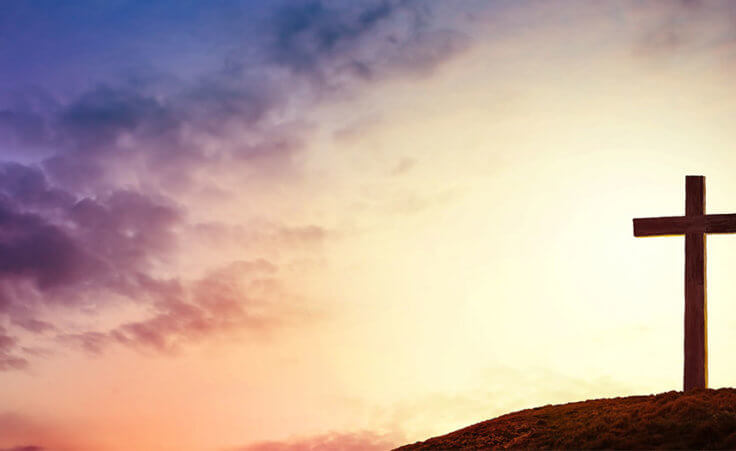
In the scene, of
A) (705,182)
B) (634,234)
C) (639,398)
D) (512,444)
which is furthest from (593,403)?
(705,182)

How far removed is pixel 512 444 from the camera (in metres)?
23.7

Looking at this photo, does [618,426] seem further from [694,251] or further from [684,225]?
[684,225]

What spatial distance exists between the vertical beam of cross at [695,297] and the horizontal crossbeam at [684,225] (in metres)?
0.17

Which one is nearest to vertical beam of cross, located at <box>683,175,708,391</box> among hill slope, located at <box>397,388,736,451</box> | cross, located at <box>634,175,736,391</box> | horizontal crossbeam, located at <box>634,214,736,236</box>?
cross, located at <box>634,175,736,391</box>

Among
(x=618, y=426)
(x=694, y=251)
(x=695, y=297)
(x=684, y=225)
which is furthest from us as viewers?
(x=684, y=225)

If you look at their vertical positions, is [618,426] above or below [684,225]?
below

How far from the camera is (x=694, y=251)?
2495cm

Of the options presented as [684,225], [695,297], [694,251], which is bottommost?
[695,297]

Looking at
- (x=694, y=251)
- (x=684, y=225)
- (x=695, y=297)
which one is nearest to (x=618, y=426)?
(x=695, y=297)

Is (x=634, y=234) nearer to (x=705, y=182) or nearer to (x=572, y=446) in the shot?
(x=705, y=182)

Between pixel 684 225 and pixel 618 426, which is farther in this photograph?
pixel 684 225

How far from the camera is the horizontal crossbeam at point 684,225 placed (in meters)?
24.8

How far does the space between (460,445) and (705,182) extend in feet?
37.7

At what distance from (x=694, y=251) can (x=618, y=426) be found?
21.1 feet
